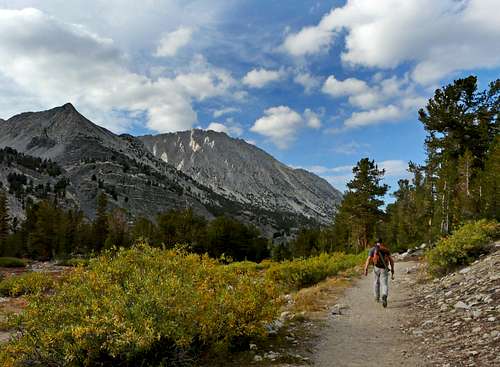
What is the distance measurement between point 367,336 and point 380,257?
4.57 m

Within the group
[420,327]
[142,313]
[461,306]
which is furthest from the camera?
[461,306]

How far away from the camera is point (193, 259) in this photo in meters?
9.13

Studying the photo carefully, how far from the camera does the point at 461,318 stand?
9.81 metres

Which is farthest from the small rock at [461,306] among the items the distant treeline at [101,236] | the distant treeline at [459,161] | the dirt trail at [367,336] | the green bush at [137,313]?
the distant treeline at [101,236]

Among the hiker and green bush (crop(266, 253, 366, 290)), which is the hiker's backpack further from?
green bush (crop(266, 253, 366, 290))

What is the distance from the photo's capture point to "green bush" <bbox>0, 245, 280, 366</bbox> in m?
6.57

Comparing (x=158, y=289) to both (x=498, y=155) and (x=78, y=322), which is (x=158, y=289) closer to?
(x=78, y=322)

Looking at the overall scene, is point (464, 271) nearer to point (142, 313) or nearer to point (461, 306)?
point (461, 306)

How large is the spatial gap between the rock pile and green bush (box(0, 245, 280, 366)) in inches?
146

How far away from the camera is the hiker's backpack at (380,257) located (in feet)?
46.1

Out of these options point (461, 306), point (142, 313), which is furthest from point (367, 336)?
point (142, 313)

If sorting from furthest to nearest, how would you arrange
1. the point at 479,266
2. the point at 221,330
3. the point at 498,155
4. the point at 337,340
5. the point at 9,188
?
the point at 9,188 < the point at 498,155 < the point at 479,266 < the point at 337,340 < the point at 221,330

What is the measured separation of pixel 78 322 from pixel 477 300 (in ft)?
33.3

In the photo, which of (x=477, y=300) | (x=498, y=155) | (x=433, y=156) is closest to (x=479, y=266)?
(x=477, y=300)
